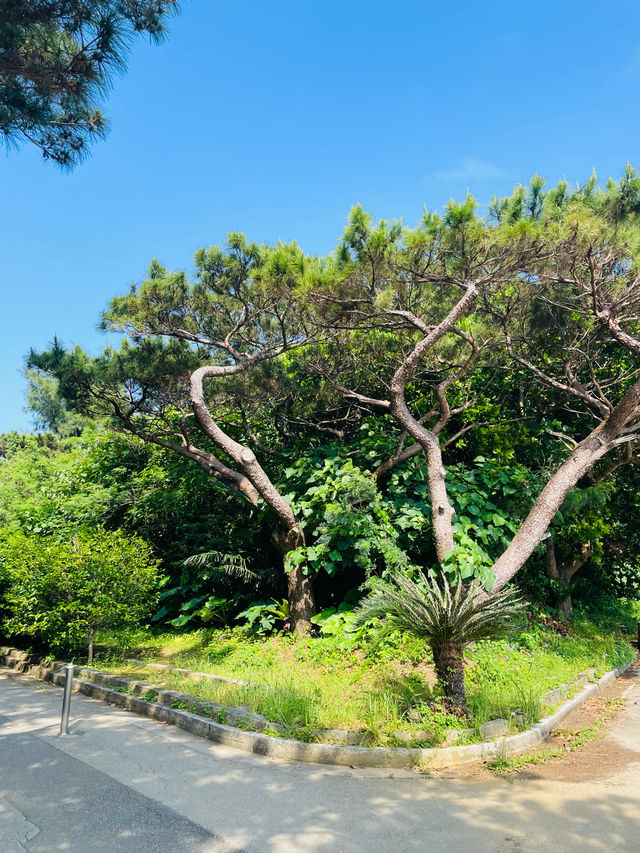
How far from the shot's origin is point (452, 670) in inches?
229

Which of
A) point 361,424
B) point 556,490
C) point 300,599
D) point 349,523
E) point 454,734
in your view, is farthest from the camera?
point 361,424

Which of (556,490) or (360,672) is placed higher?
(556,490)

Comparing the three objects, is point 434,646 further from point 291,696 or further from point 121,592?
point 121,592

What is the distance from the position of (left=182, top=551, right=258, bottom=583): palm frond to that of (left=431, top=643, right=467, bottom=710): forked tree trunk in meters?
→ 5.28

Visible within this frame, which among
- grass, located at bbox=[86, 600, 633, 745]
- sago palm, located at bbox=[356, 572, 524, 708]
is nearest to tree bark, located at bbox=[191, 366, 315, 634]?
grass, located at bbox=[86, 600, 633, 745]

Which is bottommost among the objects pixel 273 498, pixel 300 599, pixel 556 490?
pixel 300 599

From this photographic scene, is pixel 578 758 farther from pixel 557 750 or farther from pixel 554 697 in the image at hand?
pixel 554 697

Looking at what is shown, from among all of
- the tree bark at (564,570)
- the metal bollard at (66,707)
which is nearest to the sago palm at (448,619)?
the metal bollard at (66,707)

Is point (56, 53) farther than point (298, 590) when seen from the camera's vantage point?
No

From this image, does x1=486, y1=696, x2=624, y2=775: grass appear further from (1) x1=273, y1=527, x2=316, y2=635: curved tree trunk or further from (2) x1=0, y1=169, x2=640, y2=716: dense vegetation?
(1) x1=273, y1=527, x2=316, y2=635: curved tree trunk

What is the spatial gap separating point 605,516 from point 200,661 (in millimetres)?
8061

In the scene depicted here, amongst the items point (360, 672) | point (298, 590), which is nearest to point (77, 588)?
point (298, 590)

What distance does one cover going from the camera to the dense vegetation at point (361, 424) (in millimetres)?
8445

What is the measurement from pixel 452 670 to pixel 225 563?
568 cm
